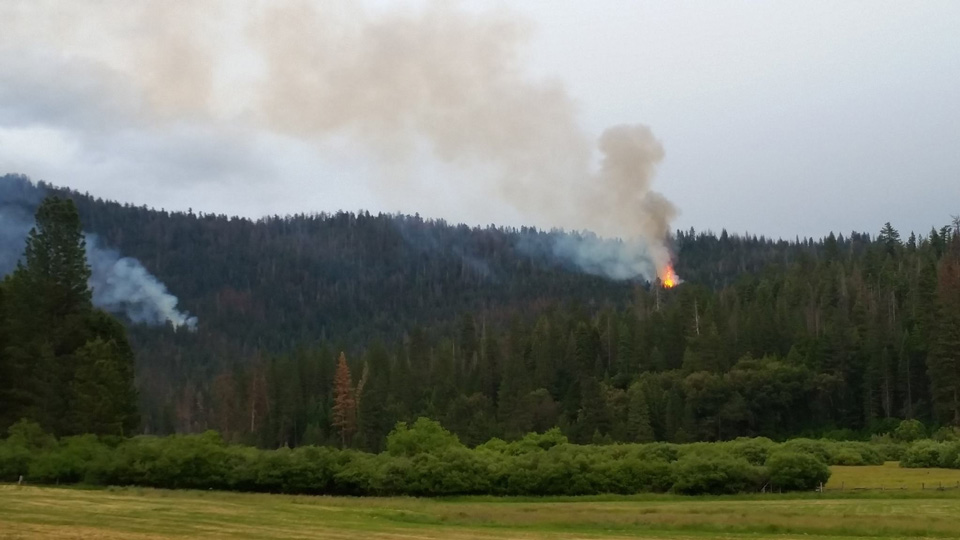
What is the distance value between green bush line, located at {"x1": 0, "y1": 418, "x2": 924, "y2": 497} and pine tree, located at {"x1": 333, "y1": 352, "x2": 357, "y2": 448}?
238 ft

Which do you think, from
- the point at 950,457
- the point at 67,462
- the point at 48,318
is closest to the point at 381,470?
the point at 67,462

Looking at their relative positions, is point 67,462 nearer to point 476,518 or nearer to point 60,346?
point 60,346

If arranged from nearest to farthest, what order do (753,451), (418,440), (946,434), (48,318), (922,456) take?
(753,451) → (922,456) → (48,318) → (418,440) → (946,434)

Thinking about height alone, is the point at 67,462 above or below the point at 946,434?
below

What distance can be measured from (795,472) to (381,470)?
2710cm

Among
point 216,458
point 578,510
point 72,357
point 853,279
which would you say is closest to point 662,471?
point 578,510

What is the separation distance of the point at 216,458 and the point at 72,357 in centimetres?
2165

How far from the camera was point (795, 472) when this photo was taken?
6756cm

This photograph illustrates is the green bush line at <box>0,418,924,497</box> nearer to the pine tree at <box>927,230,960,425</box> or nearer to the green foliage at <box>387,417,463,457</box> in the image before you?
the green foliage at <box>387,417,463,457</box>

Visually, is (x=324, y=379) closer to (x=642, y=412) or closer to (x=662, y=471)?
(x=642, y=412)

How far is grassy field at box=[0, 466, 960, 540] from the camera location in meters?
34.7

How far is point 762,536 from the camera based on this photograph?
38.8 m

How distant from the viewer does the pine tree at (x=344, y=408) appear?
14625 centimetres

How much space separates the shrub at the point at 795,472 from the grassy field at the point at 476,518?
5.00 m
